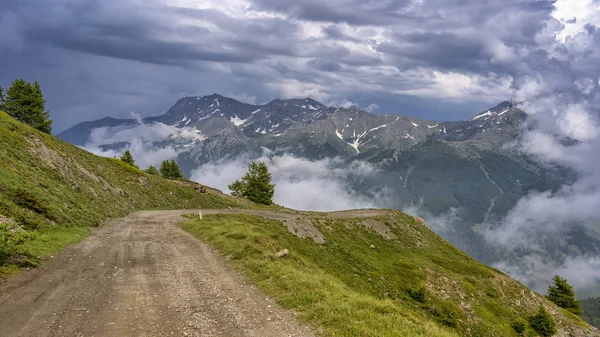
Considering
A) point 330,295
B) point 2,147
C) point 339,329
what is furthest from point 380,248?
point 2,147

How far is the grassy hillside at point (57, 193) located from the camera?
982 inches

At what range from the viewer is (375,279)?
34156 millimetres

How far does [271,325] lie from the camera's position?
13625mm

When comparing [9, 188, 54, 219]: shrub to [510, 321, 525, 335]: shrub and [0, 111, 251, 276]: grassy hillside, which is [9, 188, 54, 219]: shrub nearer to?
[0, 111, 251, 276]: grassy hillside

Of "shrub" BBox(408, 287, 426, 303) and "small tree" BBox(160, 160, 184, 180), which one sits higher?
"small tree" BBox(160, 160, 184, 180)

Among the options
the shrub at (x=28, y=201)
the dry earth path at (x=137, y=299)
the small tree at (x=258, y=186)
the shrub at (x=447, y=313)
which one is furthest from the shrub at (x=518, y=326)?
the small tree at (x=258, y=186)

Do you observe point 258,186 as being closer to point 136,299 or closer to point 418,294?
point 418,294

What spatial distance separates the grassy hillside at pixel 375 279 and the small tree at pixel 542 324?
1327mm

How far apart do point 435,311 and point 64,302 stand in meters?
30.7

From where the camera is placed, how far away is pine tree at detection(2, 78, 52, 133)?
292ft

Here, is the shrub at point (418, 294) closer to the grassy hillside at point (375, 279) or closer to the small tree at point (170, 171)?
the grassy hillside at point (375, 279)

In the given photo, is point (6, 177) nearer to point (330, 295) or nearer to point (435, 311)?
point (330, 295)

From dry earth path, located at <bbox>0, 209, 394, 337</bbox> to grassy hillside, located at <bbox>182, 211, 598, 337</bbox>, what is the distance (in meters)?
1.45

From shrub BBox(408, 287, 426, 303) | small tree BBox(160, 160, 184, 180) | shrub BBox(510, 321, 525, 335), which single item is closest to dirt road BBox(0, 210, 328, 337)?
shrub BBox(408, 287, 426, 303)
